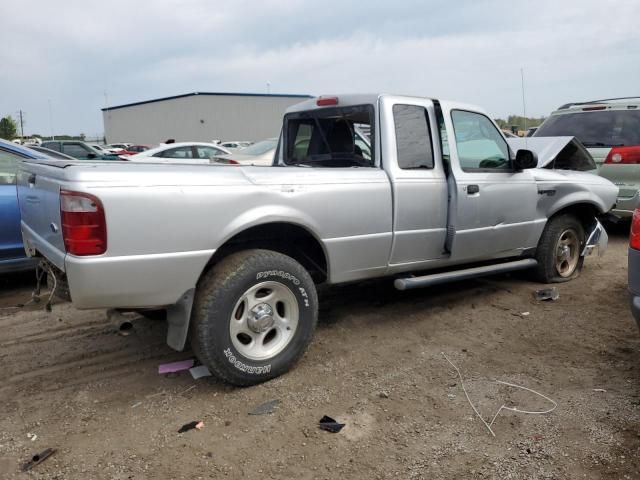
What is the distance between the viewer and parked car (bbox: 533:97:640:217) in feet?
23.4

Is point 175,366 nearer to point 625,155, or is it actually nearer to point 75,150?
point 625,155

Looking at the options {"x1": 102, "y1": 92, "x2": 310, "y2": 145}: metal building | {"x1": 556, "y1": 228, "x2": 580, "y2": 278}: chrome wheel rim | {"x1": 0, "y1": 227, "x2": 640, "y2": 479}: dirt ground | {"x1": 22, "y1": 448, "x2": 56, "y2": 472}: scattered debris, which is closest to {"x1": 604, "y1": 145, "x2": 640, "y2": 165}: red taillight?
{"x1": 556, "y1": 228, "x2": 580, "y2": 278}: chrome wheel rim

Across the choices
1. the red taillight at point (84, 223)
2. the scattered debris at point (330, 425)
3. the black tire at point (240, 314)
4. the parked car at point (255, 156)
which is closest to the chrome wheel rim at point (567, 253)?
the black tire at point (240, 314)

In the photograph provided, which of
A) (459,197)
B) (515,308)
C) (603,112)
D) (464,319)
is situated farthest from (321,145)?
(603,112)

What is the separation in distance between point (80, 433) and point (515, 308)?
3772 millimetres

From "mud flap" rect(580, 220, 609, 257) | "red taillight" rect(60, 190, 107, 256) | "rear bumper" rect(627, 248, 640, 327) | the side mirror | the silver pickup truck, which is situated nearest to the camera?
"red taillight" rect(60, 190, 107, 256)

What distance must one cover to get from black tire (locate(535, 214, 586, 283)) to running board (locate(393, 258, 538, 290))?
0.17 m

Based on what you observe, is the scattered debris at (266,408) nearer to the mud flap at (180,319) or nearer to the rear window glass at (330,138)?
the mud flap at (180,319)

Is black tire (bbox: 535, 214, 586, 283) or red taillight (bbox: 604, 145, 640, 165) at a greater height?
red taillight (bbox: 604, 145, 640, 165)

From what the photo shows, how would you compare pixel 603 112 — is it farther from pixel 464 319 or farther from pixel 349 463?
pixel 349 463

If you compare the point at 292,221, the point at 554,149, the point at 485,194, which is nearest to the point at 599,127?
the point at 554,149

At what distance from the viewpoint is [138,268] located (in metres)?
2.93

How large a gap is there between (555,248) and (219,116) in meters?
42.5

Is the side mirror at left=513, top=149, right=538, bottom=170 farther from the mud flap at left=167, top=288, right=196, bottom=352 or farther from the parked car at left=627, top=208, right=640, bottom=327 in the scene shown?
the mud flap at left=167, top=288, right=196, bottom=352
